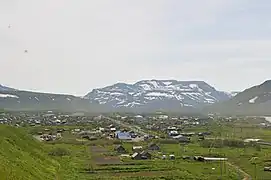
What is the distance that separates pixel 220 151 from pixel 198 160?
12992 millimetres

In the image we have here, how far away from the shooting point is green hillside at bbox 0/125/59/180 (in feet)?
117

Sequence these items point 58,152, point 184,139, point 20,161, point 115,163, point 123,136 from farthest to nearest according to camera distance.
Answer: point 123,136, point 184,139, point 58,152, point 115,163, point 20,161

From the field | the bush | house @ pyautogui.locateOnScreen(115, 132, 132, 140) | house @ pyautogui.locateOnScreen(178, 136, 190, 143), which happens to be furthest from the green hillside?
house @ pyautogui.locateOnScreen(178, 136, 190, 143)

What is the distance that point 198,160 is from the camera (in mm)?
64562

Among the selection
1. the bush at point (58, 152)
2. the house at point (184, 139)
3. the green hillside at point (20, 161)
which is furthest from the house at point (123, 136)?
the green hillside at point (20, 161)

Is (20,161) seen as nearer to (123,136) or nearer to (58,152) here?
(58,152)

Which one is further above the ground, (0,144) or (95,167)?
(0,144)

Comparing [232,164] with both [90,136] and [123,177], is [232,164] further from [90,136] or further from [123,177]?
[90,136]

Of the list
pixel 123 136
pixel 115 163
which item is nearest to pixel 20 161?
pixel 115 163

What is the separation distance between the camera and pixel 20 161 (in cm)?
4366

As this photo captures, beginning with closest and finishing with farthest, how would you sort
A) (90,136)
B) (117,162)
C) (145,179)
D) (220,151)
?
(145,179) < (117,162) < (220,151) < (90,136)

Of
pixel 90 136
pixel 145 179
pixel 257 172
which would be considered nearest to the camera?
pixel 145 179

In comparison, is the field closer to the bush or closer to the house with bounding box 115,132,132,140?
the bush

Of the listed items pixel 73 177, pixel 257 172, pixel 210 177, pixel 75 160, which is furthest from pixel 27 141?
pixel 257 172
